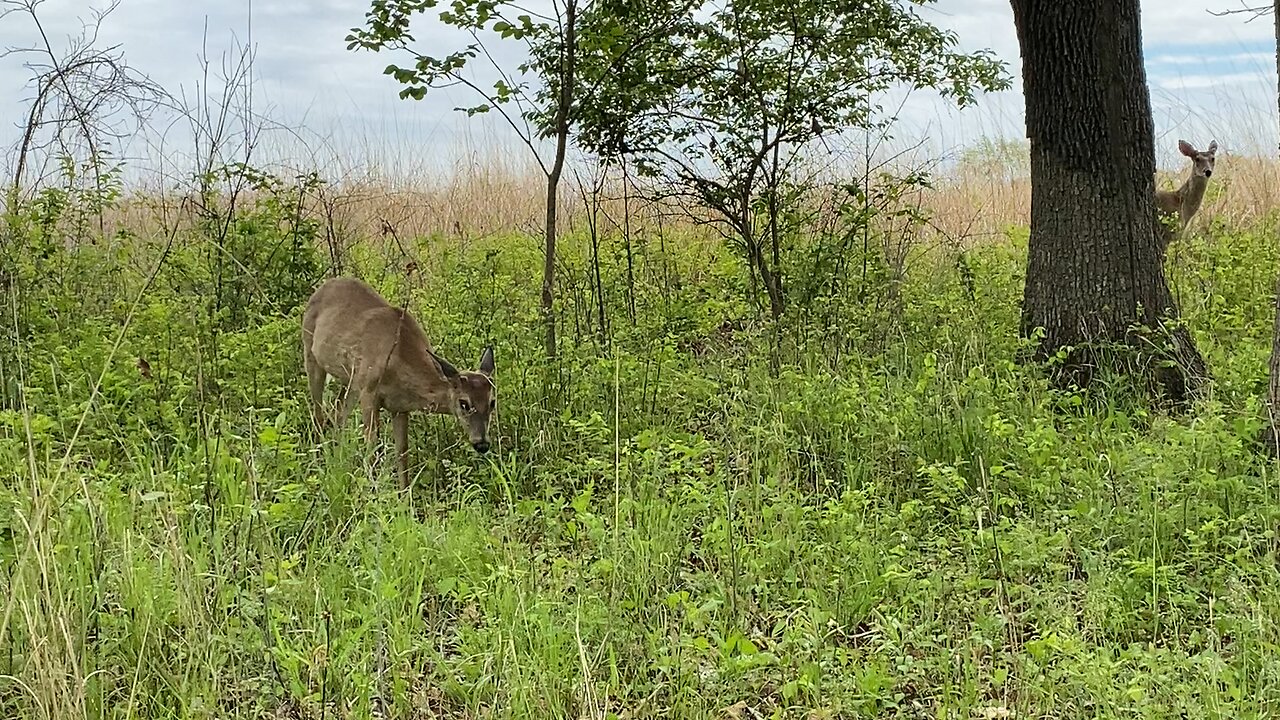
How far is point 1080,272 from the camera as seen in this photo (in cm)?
646

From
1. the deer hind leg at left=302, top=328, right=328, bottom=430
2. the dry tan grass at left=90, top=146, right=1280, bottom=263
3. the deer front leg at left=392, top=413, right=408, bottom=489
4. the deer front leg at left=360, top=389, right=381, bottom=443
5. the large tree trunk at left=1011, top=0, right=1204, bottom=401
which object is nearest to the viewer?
the deer front leg at left=392, top=413, right=408, bottom=489

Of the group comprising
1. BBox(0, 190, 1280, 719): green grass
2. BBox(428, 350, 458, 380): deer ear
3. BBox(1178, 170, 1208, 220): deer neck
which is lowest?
BBox(0, 190, 1280, 719): green grass

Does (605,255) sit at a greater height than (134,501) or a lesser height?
greater

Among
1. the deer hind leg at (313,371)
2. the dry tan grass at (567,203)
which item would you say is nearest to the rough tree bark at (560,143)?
the deer hind leg at (313,371)

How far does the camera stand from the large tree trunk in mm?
6340

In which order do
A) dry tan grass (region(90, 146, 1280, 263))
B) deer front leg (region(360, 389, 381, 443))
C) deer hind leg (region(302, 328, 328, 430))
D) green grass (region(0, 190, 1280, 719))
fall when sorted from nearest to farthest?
1. green grass (region(0, 190, 1280, 719))
2. deer front leg (region(360, 389, 381, 443))
3. deer hind leg (region(302, 328, 328, 430))
4. dry tan grass (region(90, 146, 1280, 263))

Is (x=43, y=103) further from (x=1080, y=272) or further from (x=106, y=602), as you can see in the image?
(x=1080, y=272)

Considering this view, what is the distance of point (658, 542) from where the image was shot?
425 centimetres

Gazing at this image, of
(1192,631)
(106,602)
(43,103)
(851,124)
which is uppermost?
(43,103)

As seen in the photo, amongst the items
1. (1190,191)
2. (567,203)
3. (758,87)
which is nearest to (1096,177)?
(758,87)

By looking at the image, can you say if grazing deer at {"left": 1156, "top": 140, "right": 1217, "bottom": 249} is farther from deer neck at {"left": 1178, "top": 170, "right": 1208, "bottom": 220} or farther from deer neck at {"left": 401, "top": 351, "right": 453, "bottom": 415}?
deer neck at {"left": 401, "top": 351, "right": 453, "bottom": 415}

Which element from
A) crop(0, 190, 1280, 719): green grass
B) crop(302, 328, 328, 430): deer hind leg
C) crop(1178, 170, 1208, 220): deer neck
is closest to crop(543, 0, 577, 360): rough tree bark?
crop(0, 190, 1280, 719): green grass

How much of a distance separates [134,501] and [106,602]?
1.75ft

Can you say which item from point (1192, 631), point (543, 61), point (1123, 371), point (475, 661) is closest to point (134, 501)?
point (475, 661)
